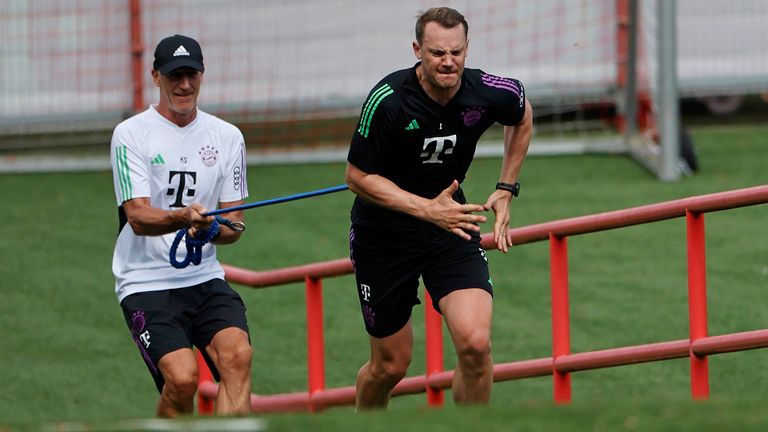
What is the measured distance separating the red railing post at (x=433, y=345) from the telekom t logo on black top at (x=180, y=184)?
1.45 m

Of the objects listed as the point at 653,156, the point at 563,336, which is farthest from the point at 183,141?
the point at 653,156

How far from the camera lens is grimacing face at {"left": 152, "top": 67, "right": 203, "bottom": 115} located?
6.89 m

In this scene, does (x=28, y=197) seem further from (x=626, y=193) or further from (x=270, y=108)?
(x=626, y=193)

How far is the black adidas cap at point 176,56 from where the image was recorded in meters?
6.82

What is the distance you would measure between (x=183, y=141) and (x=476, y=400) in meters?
1.77

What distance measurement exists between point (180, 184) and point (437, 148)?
122 centimetres

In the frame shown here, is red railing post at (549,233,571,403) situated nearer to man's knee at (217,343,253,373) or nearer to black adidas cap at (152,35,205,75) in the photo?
man's knee at (217,343,253,373)

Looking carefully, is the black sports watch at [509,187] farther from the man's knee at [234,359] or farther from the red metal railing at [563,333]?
the man's knee at [234,359]

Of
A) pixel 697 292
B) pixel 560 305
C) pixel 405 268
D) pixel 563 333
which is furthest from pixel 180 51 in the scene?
pixel 697 292

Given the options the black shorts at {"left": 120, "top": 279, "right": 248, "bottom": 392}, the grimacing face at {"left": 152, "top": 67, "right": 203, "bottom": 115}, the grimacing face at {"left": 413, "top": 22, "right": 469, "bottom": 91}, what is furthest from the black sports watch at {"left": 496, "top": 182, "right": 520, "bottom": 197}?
the grimacing face at {"left": 152, "top": 67, "right": 203, "bottom": 115}

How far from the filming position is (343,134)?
1491 cm

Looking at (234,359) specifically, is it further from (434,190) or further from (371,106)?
(371,106)

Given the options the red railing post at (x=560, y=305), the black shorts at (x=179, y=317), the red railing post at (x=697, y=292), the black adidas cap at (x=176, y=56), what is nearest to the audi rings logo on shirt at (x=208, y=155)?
the black adidas cap at (x=176, y=56)

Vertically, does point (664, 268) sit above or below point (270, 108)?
below
